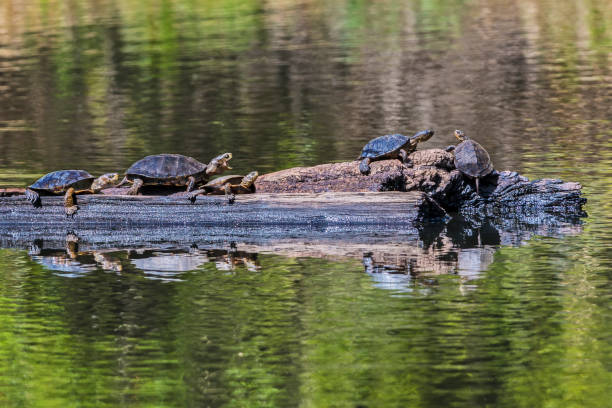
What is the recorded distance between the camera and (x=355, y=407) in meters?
7.65

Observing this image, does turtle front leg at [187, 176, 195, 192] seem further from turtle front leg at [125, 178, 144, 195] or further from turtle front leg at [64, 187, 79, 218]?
turtle front leg at [64, 187, 79, 218]

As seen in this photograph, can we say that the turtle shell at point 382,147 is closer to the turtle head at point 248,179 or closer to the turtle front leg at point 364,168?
the turtle front leg at point 364,168

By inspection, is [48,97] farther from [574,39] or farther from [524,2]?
[524,2]

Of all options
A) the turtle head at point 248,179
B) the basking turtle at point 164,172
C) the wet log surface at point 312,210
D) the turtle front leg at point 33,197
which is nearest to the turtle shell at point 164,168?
the basking turtle at point 164,172

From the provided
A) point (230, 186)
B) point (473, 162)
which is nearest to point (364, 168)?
point (473, 162)

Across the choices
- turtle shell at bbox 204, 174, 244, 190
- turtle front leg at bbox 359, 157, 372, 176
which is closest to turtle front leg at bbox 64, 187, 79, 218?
turtle shell at bbox 204, 174, 244, 190

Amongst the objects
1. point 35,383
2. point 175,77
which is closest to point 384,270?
point 35,383

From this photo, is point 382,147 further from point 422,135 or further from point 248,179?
point 248,179

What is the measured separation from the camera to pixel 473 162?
547 inches

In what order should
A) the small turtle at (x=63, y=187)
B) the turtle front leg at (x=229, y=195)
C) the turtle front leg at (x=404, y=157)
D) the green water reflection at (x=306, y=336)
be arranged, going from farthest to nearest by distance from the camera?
1. the turtle front leg at (x=404, y=157)
2. the small turtle at (x=63, y=187)
3. the turtle front leg at (x=229, y=195)
4. the green water reflection at (x=306, y=336)

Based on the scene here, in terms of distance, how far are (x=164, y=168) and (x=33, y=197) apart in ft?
4.91

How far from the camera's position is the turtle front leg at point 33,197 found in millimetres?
13125

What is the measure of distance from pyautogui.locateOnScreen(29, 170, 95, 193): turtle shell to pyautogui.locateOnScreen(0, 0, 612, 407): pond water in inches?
28.8

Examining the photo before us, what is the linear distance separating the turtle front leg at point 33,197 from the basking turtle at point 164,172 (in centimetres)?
105
